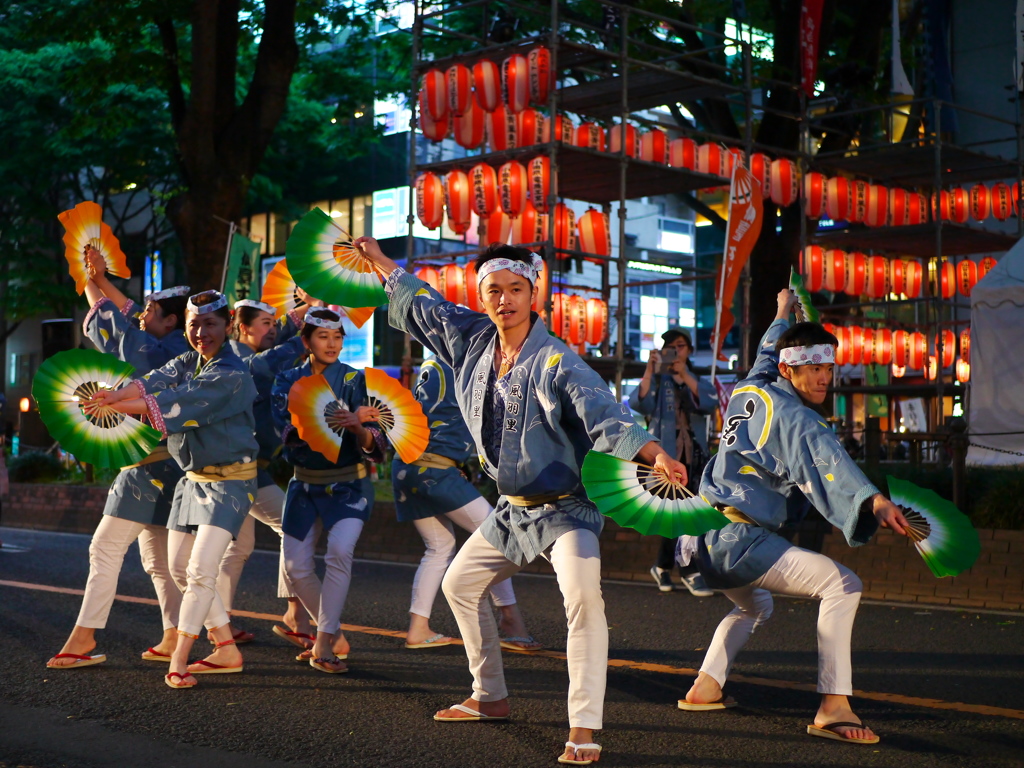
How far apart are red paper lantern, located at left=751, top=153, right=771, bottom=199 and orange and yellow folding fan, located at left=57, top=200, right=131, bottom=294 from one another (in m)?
10.5

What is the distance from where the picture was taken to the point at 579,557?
436 centimetres

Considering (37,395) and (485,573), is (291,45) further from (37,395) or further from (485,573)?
(485,573)

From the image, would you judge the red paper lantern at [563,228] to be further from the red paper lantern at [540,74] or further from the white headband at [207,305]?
the white headband at [207,305]

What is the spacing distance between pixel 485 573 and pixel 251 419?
185cm

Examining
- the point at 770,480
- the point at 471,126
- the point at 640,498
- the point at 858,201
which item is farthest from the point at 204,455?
the point at 858,201

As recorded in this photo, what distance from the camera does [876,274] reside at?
17.7 meters

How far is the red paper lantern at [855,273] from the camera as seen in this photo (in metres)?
17.2

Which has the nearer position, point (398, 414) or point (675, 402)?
point (398, 414)

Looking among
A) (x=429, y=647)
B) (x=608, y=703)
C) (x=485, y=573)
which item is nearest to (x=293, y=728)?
(x=485, y=573)

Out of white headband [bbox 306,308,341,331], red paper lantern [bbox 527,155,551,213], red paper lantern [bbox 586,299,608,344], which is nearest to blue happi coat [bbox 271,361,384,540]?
white headband [bbox 306,308,341,331]

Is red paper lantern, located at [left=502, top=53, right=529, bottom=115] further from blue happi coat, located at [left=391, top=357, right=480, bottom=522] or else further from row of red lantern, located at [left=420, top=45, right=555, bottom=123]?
blue happi coat, located at [left=391, top=357, right=480, bottom=522]

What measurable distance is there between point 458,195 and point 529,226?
97 centimetres

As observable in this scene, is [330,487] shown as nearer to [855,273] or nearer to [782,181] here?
[782,181]

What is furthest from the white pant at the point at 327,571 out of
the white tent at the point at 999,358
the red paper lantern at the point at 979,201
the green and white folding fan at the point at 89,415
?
the red paper lantern at the point at 979,201
